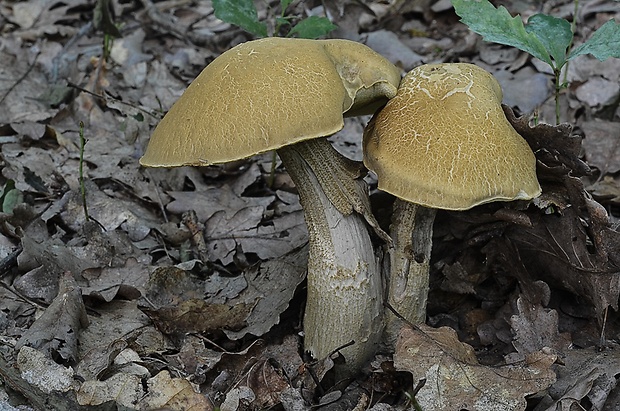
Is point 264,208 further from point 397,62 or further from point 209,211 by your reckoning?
point 397,62

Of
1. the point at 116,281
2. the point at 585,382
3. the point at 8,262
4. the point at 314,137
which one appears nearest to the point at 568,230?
the point at 585,382

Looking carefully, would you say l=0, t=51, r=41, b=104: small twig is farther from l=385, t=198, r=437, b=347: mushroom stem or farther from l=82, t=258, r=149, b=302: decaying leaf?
l=385, t=198, r=437, b=347: mushroom stem

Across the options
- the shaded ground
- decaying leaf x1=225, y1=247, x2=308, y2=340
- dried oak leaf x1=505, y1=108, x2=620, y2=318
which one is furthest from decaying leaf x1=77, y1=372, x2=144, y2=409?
dried oak leaf x1=505, y1=108, x2=620, y2=318

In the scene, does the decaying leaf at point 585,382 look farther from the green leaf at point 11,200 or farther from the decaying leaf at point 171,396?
the green leaf at point 11,200

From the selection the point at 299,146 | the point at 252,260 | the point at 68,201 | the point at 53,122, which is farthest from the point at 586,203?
the point at 53,122

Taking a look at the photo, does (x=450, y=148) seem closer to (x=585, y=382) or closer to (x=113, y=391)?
(x=585, y=382)
